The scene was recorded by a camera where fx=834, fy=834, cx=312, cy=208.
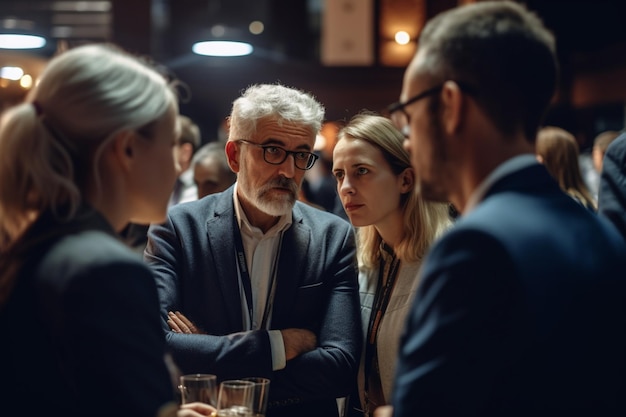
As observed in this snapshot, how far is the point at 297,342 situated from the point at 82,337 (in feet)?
4.69

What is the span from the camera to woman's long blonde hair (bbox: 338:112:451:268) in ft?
9.86

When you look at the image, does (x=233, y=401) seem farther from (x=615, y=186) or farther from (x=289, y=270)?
(x=615, y=186)

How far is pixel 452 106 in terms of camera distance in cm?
169

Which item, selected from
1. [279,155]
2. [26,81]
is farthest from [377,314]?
[26,81]

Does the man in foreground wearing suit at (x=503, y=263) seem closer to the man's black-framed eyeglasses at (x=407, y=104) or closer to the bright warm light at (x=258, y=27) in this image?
the man's black-framed eyeglasses at (x=407, y=104)

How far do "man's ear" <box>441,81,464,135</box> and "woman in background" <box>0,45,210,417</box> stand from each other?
1.98ft

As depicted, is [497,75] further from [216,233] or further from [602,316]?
[216,233]

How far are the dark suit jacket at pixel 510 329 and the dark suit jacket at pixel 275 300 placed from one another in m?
1.28

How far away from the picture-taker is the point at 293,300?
9.80 ft

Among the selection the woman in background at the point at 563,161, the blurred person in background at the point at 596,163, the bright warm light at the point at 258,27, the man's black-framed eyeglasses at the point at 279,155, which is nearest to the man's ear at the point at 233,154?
the man's black-framed eyeglasses at the point at 279,155

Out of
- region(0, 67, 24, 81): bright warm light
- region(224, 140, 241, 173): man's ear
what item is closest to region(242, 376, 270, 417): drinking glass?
region(224, 140, 241, 173): man's ear

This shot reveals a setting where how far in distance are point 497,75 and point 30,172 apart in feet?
3.13

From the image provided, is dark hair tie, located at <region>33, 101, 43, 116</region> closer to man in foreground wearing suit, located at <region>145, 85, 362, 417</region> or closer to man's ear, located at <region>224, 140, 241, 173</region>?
man in foreground wearing suit, located at <region>145, 85, 362, 417</region>

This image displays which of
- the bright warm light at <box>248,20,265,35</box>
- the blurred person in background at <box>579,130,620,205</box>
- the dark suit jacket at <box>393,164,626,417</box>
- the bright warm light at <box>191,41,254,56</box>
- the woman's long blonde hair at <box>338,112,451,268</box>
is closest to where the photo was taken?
the dark suit jacket at <box>393,164,626,417</box>
